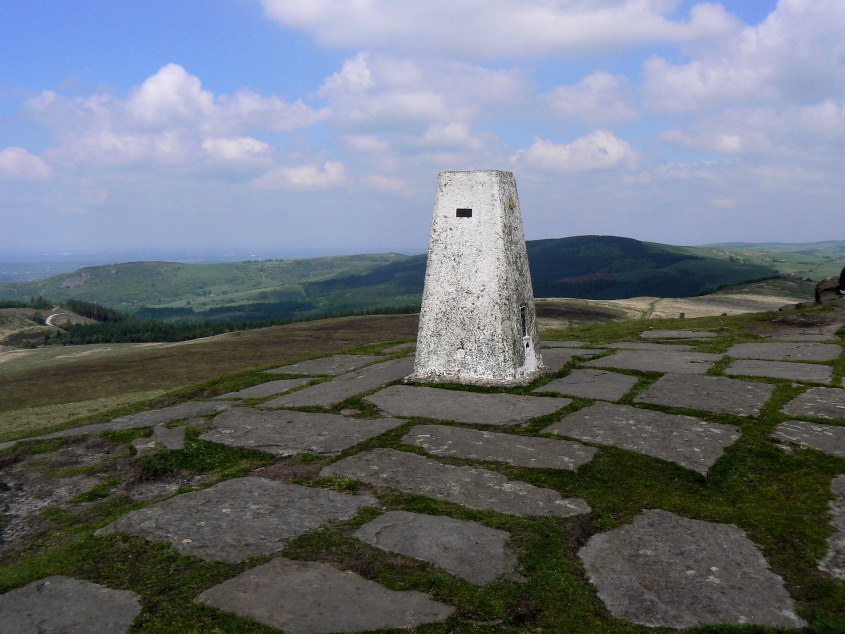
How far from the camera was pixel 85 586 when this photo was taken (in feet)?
18.3

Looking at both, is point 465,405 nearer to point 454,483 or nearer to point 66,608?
point 454,483

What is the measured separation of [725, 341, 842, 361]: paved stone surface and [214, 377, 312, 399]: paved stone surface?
505 inches

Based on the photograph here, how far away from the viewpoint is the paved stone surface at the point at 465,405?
11.0m

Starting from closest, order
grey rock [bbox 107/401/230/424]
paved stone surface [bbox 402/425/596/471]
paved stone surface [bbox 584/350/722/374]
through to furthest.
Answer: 1. paved stone surface [bbox 402/425/596/471]
2. grey rock [bbox 107/401/230/424]
3. paved stone surface [bbox 584/350/722/374]

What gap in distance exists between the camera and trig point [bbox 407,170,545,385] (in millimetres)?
13258

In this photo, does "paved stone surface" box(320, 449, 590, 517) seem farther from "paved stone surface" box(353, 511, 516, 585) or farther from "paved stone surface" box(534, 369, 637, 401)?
"paved stone surface" box(534, 369, 637, 401)

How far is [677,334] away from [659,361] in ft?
21.3

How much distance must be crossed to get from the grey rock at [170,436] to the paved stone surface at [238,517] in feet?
9.03

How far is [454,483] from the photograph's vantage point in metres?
7.98

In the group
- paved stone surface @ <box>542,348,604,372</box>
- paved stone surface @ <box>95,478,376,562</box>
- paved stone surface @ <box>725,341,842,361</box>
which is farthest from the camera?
paved stone surface @ <box>542,348,604,372</box>

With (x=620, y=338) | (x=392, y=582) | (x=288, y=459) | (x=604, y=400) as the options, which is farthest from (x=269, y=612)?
(x=620, y=338)

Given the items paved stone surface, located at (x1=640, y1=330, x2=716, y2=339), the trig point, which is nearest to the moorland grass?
the trig point

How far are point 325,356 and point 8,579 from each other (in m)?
15.2

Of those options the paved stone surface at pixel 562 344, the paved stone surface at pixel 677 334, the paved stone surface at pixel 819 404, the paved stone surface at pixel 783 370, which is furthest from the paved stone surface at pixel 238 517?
the paved stone surface at pixel 677 334
